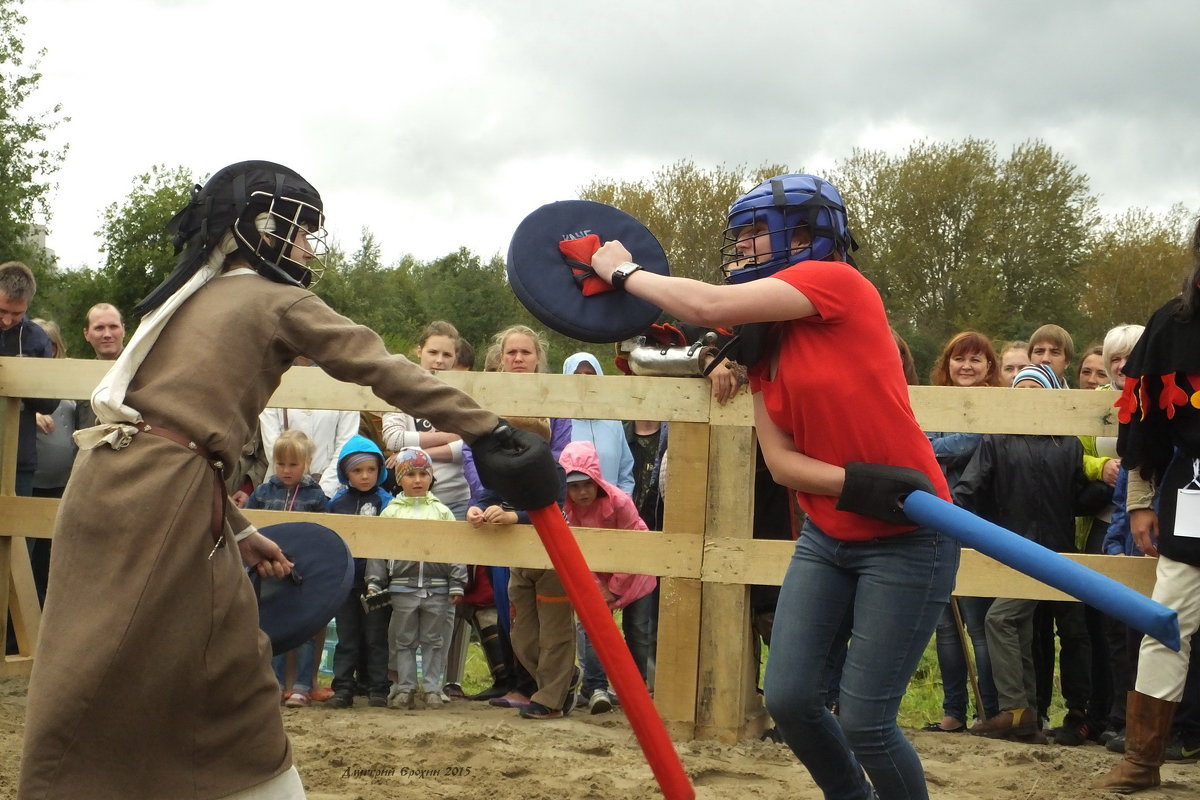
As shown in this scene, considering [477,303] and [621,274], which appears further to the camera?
[477,303]

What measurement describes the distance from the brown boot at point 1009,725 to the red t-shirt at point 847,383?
2.71 m

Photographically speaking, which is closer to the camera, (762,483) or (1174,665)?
(1174,665)

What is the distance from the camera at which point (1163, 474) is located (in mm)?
4750

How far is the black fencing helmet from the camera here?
3.15 meters

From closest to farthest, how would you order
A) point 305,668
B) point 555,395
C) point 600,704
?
point 555,395, point 600,704, point 305,668

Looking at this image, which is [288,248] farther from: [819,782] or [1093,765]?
[1093,765]

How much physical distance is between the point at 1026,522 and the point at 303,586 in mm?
3433

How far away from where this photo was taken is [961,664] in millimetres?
5809

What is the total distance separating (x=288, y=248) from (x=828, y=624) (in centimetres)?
172

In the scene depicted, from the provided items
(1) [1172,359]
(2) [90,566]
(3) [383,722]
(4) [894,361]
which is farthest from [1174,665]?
(2) [90,566]

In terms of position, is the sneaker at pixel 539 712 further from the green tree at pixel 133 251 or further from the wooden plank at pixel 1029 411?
the green tree at pixel 133 251

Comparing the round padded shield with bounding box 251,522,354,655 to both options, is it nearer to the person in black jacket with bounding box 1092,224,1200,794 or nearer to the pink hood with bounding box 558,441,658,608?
the pink hood with bounding box 558,441,658,608

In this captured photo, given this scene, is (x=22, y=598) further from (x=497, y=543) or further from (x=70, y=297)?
(x=70, y=297)

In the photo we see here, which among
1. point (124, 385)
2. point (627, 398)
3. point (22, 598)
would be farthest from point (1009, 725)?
point (22, 598)
